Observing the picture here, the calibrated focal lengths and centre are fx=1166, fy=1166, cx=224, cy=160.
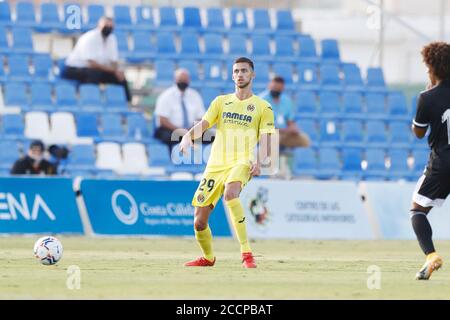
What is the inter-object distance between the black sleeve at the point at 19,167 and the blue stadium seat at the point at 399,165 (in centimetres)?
844

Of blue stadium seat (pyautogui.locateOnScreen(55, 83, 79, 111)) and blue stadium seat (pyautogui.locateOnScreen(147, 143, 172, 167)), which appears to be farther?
blue stadium seat (pyautogui.locateOnScreen(55, 83, 79, 111))

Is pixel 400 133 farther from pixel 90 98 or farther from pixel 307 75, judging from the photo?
pixel 90 98

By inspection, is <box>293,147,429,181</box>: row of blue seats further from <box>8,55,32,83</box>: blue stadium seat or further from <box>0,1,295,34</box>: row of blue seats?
<box>8,55,32,83</box>: blue stadium seat

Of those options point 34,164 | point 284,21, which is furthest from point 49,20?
point 284,21

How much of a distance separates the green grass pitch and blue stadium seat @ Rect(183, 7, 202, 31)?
907cm

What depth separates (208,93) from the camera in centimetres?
2564

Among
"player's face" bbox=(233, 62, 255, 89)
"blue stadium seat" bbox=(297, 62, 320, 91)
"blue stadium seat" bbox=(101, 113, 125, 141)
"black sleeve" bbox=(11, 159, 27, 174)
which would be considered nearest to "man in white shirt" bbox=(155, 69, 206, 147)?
"blue stadium seat" bbox=(101, 113, 125, 141)

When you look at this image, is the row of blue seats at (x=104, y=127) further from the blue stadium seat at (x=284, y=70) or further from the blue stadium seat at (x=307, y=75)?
the blue stadium seat at (x=307, y=75)

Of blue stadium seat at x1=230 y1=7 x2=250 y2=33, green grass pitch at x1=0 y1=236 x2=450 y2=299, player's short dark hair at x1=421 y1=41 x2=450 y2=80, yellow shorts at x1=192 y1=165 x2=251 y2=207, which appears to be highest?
blue stadium seat at x1=230 y1=7 x2=250 y2=33

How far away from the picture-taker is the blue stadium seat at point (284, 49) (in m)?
27.5

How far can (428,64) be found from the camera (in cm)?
1237

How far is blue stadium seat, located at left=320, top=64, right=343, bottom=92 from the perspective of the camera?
27.2 metres

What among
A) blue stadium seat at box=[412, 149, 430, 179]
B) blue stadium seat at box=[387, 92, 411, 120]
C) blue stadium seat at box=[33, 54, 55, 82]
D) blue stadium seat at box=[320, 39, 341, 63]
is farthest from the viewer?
blue stadium seat at box=[320, 39, 341, 63]

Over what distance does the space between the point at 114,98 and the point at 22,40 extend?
8.37 feet
